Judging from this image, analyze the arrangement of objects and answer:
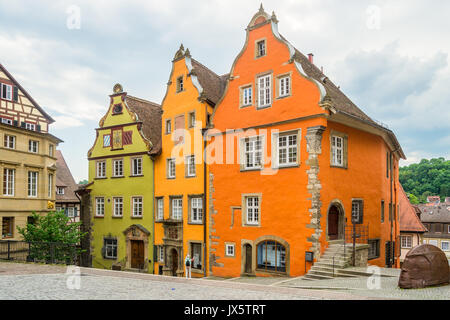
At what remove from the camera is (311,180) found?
66.3ft

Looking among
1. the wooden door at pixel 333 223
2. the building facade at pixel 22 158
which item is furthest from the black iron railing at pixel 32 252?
the wooden door at pixel 333 223

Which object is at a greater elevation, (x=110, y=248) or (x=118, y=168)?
(x=118, y=168)

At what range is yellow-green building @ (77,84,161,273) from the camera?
100 ft

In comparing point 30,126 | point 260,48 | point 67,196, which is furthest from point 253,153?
point 67,196

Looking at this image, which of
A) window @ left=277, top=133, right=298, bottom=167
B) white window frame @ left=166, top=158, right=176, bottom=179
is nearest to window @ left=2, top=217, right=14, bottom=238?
white window frame @ left=166, top=158, right=176, bottom=179

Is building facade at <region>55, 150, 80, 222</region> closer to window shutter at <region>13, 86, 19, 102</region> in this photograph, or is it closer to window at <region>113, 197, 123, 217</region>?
window at <region>113, 197, 123, 217</region>

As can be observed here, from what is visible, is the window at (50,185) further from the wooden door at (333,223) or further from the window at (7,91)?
the wooden door at (333,223)

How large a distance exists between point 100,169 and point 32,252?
1106 centimetres

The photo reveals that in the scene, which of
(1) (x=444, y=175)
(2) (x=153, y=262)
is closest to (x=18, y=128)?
(2) (x=153, y=262)

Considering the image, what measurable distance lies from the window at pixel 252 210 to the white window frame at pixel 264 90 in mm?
5279

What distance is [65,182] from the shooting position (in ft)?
148

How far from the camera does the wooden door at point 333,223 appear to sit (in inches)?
846

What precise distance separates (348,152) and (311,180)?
12.1 feet

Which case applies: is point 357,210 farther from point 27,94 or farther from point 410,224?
point 27,94
